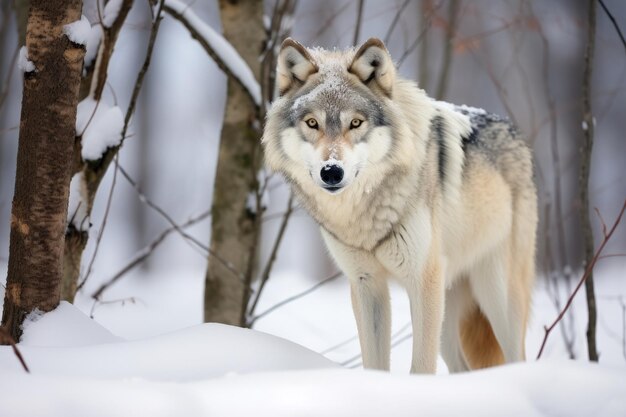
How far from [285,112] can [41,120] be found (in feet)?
3.97

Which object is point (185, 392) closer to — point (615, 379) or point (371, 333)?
point (615, 379)

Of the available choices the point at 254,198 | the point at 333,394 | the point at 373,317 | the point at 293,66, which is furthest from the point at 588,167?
the point at 333,394

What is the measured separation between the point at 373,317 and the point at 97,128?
163 centimetres

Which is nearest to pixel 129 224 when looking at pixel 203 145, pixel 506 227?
pixel 203 145

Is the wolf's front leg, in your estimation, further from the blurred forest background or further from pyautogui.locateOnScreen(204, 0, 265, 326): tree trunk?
the blurred forest background

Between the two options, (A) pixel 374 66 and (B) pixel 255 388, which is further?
(A) pixel 374 66

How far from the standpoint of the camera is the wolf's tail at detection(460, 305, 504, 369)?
394 cm

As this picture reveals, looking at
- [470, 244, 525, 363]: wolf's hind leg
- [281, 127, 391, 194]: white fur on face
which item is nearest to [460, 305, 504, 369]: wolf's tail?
[470, 244, 525, 363]: wolf's hind leg

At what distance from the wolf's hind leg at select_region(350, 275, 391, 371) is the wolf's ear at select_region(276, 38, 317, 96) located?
3.33 feet

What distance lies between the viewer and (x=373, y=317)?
3.39 m

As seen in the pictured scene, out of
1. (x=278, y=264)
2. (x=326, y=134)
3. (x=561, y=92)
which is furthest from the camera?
(x=278, y=264)

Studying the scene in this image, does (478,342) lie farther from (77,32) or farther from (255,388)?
(77,32)

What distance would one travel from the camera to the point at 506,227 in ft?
12.4

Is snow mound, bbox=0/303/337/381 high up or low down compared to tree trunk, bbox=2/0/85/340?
down
